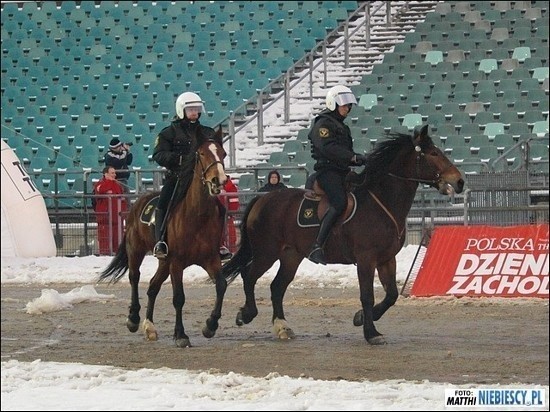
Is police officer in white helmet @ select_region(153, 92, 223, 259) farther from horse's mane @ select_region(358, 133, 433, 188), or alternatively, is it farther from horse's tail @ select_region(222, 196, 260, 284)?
horse's mane @ select_region(358, 133, 433, 188)

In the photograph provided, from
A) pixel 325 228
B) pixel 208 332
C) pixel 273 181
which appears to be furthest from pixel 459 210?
pixel 208 332

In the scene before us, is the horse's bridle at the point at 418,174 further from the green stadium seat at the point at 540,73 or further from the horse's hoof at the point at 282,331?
the green stadium seat at the point at 540,73

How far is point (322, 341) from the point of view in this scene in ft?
42.2

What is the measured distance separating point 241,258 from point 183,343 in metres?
1.72

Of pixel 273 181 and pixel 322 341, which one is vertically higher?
pixel 273 181

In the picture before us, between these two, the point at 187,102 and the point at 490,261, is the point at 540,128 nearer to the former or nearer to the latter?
the point at 490,261

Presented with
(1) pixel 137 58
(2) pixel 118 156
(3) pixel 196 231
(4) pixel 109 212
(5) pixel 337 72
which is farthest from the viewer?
(1) pixel 137 58

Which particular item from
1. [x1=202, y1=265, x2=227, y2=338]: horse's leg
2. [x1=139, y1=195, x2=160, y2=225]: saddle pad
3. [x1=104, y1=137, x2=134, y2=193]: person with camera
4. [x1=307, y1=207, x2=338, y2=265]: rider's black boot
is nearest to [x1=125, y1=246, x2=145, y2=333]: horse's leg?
[x1=139, y1=195, x2=160, y2=225]: saddle pad

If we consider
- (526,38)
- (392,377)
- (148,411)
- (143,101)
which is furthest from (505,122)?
(148,411)

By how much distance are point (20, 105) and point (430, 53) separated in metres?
11.3

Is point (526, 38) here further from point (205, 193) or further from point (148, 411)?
point (148, 411)

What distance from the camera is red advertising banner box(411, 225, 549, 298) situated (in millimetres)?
15664

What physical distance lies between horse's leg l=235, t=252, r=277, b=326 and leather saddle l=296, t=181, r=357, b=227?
2.10 ft

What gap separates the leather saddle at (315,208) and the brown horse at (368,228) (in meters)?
0.05
